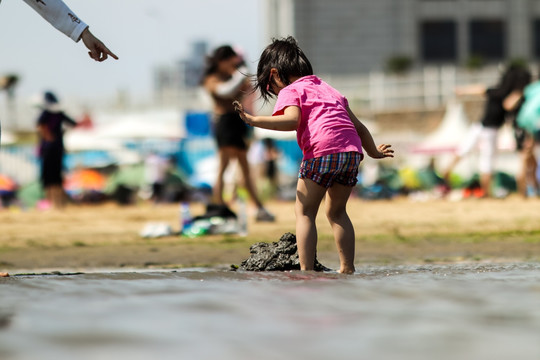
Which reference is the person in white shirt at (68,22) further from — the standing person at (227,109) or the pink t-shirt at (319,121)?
the standing person at (227,109)

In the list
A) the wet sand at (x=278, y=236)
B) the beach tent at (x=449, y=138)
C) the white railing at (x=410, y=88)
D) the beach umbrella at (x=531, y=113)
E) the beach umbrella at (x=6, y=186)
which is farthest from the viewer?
the white railing at (x=410, y=88)

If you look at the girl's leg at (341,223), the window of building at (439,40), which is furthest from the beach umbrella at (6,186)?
the window of building at (439,40)

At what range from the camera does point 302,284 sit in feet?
13.3

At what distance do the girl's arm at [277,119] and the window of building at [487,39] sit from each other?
39103 millimetres

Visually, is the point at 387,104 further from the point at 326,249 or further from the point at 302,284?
the point at 302,284

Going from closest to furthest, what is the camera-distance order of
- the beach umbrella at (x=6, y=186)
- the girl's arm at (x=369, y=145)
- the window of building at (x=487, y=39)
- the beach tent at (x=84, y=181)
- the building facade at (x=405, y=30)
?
the girl's arm at (x=369, y=145) < the beach umbrella at (x=6, y=186) < the beach tent at (x=84, y=181) < the building facade at (x=405, y=30) < the window of building at (x=487, y=39)

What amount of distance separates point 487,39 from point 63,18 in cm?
3967

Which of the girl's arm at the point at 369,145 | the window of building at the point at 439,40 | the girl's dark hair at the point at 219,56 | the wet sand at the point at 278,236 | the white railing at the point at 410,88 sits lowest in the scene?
the wet sand at the point at 278,236

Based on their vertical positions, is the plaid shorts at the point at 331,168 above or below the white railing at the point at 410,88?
below

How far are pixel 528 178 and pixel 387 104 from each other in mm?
19965

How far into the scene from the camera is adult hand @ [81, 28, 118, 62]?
514cm

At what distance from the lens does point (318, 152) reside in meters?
4.92

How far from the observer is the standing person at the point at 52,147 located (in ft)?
47.4

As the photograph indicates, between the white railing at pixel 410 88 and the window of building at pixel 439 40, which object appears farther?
the window of building at pixel 439 40
